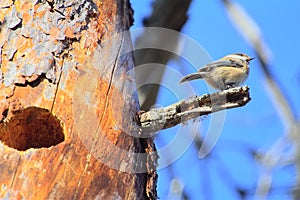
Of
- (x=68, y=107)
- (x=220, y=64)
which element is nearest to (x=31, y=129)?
(x=68, y=107)

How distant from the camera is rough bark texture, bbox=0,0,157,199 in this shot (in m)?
1.70

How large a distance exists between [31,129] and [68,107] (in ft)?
0.67

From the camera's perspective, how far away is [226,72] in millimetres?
2852

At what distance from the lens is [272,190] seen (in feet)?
10.4

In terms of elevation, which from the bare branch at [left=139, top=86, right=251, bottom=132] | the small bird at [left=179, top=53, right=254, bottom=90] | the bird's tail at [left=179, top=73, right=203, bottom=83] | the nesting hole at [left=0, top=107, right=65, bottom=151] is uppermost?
the small bird at [left=179, top=53, right=254, bottom=90]

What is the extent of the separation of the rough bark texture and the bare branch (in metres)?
0.06

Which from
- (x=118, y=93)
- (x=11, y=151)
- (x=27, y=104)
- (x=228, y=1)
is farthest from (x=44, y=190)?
(x=228, y=1)

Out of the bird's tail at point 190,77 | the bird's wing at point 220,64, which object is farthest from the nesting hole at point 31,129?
the bird's wing at point 220,64

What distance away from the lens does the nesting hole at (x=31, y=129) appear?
1822mm

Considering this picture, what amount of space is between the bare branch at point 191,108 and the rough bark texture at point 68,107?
0.06 metres

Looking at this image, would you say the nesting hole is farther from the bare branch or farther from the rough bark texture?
the bare branch

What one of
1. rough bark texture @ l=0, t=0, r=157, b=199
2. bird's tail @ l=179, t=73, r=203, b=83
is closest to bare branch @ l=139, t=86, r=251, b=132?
rough bark texture @ l=0, t=0, r=157, b=199

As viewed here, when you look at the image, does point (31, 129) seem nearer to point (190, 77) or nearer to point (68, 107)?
point (68, 107)

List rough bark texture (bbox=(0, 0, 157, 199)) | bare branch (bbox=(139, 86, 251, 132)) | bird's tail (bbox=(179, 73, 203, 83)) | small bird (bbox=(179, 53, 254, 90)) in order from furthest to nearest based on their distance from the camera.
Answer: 1. small bird (bbox=(179, 53, 254, 90))
2. bird's tail (bbox=(179, 73, 203, 83))
3. bare branch (bbox=(139, 86, 251, 132))
4. rough bark texture (bbox=(0, 0, 157, 199))
